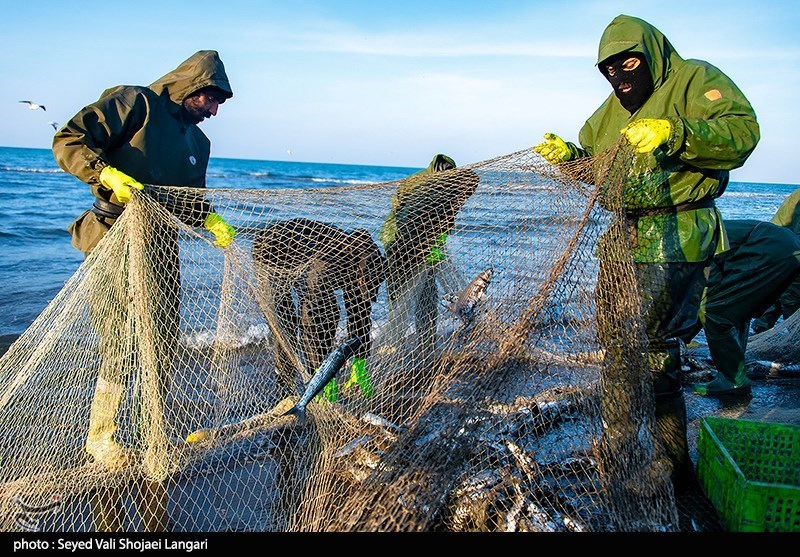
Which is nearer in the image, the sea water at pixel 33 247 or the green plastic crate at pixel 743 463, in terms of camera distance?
the green plastic crate at pixel 743 463

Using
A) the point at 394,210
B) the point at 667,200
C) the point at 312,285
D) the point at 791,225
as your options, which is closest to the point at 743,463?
the point at 667,200

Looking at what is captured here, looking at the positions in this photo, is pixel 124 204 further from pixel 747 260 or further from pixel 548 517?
pixel 747 260

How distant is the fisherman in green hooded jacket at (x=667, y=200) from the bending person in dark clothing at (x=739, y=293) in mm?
1654

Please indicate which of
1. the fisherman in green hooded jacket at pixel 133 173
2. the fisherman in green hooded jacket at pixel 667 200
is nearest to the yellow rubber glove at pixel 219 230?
the fisherman in green hooded jacket at pixel 133 173

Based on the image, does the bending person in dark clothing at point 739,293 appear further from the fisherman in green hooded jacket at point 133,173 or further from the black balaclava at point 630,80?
the fisherman in green hooded jacket at point 133,173

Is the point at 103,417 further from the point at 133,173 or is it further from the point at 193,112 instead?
the point at 193,112

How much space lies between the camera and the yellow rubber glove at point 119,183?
10.4 feet

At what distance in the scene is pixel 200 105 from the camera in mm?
3869

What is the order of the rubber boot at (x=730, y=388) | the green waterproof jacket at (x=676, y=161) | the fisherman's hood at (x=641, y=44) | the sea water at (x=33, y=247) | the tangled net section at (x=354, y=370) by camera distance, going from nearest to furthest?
the tangled net section at (x=354, y=370), the green waterproof jacket at (x=676, y=161), the fisherman's hood at (x=641, y=44), the rubber boot at (x=730, y=388), the sea water at (x=33, y=247)

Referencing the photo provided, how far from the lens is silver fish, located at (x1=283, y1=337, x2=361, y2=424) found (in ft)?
10.9

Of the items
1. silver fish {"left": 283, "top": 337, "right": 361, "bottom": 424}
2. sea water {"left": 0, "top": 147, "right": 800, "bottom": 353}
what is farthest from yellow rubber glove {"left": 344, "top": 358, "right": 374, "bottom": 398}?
sea water {"left": 0, "top": 147, "right": 800, "bottom": 353}

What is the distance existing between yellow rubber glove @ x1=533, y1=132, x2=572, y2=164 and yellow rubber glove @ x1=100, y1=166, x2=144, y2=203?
2.14 m

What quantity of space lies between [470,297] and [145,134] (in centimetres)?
212
